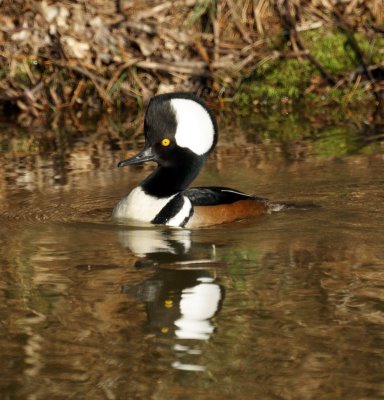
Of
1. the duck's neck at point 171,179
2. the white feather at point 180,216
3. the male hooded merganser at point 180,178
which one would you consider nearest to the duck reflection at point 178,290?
the white feather at point 180,216

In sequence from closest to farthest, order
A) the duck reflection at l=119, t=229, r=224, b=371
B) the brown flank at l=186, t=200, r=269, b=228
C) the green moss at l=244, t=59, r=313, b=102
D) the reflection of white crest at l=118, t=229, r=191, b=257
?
the duck reflection at l=119, t=229, r=224, b=371 < the reflection of white crest at l=118, t=229, r=191, b=257 < the brown flank at l=186, t=200, r=269, b=228 < the green moss at l=244, t=59, r=313, b=102

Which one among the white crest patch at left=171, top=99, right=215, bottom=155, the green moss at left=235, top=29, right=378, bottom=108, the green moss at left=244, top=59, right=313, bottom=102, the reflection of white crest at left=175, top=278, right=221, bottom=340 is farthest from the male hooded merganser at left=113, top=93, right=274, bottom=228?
the green moss at left=244, top=59, right=313, bottom=102

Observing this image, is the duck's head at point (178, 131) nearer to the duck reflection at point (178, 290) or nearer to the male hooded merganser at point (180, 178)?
the male hooded merganser at point (180, 178)

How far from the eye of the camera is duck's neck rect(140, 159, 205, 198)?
812 centimetres

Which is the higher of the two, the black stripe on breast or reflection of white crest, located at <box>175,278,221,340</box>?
the black stripe on breast

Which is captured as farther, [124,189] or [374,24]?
[374,24]

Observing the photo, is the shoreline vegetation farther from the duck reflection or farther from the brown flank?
the duck reflection

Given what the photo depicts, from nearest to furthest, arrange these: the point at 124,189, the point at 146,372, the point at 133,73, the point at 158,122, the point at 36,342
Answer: the point at 146,372 → the point at 36,342 → the point at 158,122 → the point at 124,189 → the point at 133,73

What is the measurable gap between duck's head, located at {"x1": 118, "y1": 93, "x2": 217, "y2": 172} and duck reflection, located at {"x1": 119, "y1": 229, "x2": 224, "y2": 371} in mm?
688

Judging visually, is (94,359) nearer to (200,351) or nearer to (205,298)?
(200,351)

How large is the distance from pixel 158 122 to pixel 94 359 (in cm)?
324

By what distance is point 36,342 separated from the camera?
5191 mm

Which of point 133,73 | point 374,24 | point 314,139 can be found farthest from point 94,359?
point 374,24

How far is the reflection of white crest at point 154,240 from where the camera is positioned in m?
7.07
